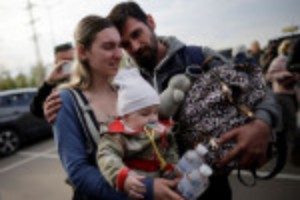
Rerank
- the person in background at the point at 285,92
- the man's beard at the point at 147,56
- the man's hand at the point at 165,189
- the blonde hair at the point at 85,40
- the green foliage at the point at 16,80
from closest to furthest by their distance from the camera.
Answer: the man's hand at the point at 165,189 → the blonde hair at the point at 85,40 → the man's beard at the point at 147,56 → the person in background at the point at 285,92 → the green foliage at the point at 16,80

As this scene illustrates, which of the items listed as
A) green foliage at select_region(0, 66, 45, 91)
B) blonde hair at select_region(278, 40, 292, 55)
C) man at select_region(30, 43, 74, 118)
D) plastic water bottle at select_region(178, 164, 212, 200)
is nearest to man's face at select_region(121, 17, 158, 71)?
man at select_region(30, 43, 74, 118)

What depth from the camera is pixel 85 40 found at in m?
1.50

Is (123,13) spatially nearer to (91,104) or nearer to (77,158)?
(91,104)

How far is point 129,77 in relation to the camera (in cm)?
139

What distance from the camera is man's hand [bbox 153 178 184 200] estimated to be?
1.09 m

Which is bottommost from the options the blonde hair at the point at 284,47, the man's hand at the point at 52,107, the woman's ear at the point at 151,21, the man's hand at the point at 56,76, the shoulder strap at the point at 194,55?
the blonde hair at the point at 284,47

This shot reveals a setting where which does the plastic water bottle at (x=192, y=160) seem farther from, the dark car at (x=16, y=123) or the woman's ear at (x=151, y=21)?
the dark car at (x=16, y=123)

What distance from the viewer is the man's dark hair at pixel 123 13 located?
1857mm

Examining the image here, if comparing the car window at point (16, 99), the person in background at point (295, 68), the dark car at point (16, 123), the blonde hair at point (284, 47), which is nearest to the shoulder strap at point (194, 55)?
the person in background at point (295, 68)

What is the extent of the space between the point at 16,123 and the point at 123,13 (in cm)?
719

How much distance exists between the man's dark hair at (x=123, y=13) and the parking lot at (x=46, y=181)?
277 centimetres

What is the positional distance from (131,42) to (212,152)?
102cm

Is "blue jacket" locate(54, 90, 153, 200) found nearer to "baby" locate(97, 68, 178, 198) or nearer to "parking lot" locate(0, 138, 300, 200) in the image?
"baby" locate(97, 68, 178, 198)

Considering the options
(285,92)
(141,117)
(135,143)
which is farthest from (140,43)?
(285,92)
